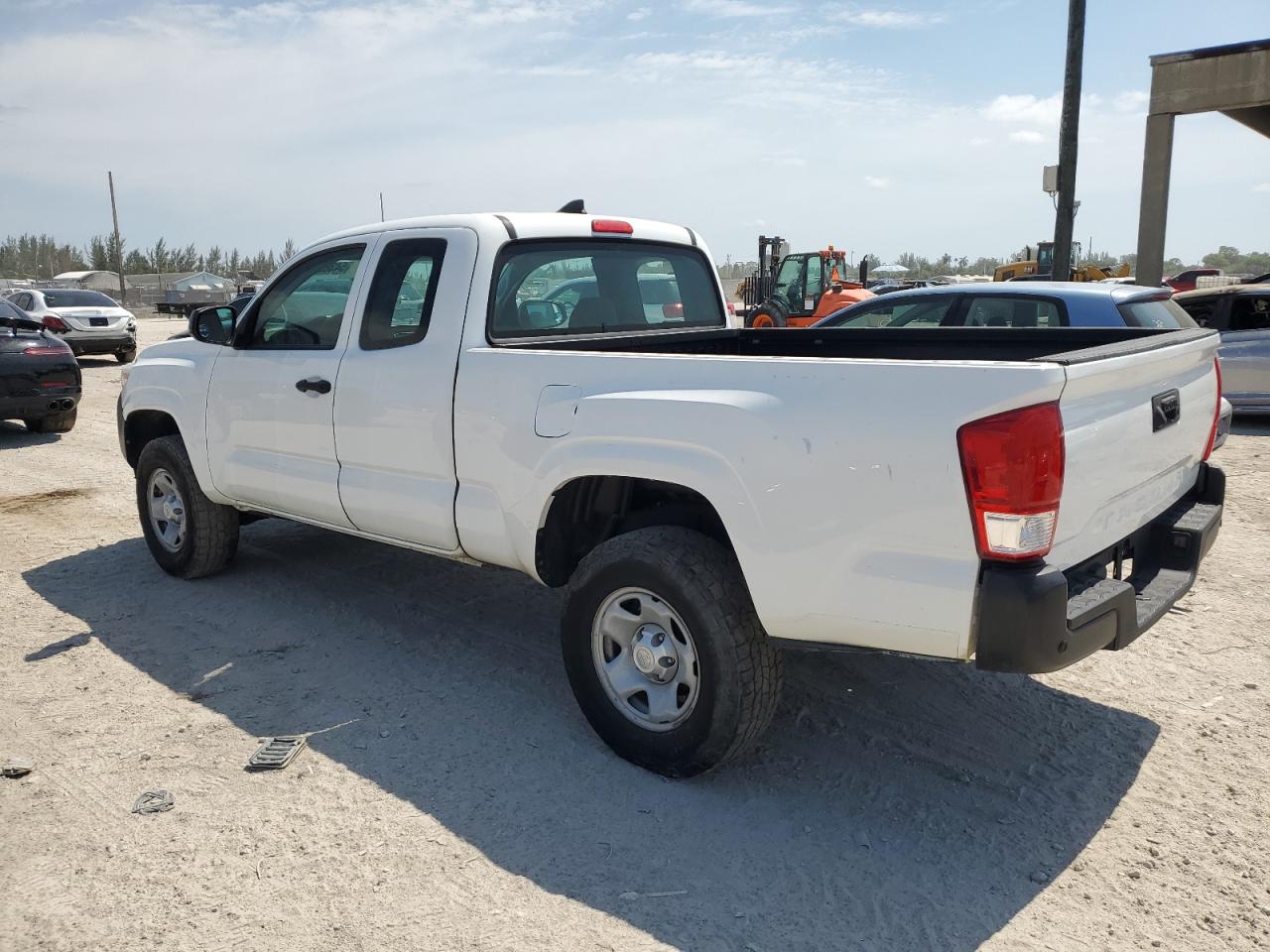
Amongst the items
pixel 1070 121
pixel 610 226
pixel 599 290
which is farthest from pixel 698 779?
pixel 1070 121

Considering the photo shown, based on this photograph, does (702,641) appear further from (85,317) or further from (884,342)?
(85,317)

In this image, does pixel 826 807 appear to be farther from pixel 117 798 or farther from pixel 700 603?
pixel 117 798

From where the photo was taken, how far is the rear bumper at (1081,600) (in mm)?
2816

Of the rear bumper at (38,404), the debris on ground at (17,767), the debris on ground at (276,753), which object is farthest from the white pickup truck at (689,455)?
the rear bumper at (38,404)

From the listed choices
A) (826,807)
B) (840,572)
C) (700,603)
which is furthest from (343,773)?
(840,572)

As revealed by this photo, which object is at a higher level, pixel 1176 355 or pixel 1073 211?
pixel 1073 211

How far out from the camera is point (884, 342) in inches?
204

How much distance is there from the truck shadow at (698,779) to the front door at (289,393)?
2.38 feet

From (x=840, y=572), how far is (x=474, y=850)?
4.80ft

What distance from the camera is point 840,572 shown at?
10.2 feet

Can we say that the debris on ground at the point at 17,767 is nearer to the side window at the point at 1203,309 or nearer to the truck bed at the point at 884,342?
the truck bed at the point at 884,342

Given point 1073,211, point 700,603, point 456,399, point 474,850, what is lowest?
point 474,850

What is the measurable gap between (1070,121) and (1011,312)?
22.6ft

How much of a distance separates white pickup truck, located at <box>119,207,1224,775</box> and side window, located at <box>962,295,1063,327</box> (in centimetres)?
302
